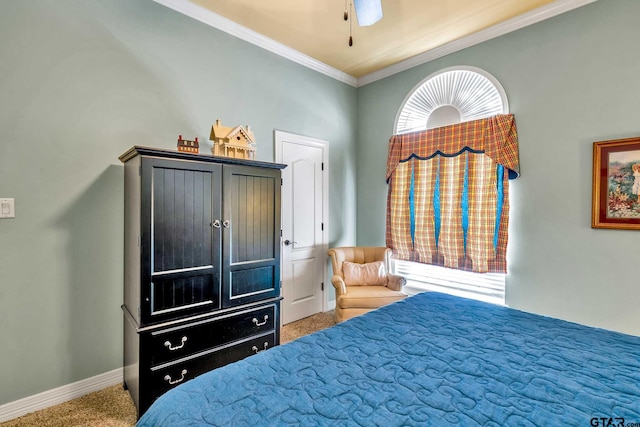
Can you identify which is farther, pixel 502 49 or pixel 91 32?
pixel 502 49

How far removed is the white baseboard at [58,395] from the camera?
1.93 m

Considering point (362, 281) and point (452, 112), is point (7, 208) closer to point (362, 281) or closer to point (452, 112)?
point (362, 281)

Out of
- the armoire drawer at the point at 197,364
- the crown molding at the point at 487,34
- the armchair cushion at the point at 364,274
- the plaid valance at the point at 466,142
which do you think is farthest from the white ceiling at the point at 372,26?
the armoire drawer at the point at 197,364

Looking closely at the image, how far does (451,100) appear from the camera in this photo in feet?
10.9

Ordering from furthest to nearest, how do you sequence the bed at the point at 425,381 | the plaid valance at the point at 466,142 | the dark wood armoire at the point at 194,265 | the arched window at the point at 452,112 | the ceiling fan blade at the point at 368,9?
the arched window at the point at 452,112, the plaid valance at the point at 466,142, the dark wood armoire at the point at 194,265, the ceiling fan blade at the point at 368,9, the bed at the point at 425,381

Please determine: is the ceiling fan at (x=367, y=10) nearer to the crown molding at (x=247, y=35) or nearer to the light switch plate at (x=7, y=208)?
the crown molding at (x=247, y=35)

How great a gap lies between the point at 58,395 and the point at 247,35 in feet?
10.7

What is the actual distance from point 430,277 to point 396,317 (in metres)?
1.95

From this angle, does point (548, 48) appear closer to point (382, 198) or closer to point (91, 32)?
point (382, 198)

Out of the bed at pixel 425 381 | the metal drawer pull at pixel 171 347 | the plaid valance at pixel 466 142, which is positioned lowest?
the metal drawer pull at pixel 171 347

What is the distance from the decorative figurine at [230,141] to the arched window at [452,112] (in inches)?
83.6

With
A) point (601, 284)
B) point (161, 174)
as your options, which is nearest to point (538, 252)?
point (601, 284)

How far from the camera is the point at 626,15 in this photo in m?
2.34

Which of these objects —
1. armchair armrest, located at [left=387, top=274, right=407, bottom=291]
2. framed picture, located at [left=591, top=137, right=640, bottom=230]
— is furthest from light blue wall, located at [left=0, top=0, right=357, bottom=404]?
framed picture, located at [left=591, top=137, right=640, bottom=230]
